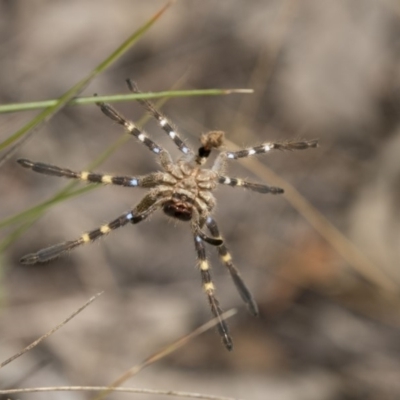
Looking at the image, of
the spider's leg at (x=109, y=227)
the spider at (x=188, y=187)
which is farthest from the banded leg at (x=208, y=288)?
the spider's leg at (x=109, y=227)

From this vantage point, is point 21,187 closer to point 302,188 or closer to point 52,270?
point 52,270

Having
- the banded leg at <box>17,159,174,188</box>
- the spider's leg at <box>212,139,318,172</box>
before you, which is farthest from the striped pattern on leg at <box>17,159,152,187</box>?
the spider's leg at <box>212,139,318,172</box>

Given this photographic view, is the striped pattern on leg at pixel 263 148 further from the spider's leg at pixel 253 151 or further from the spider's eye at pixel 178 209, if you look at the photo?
the spider's eye at pixel 178 209

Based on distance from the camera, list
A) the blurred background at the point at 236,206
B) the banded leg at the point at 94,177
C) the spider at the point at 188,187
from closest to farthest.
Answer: the banded leg at the point at 94,177 < the spider at the point at 188,187 < the blurred background at the point at 236,206

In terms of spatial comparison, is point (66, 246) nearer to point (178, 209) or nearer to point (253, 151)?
point (178, 209)

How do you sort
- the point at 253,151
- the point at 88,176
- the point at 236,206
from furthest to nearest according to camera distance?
the point at 236,206 < the point at 253,151 < the point at 88,176

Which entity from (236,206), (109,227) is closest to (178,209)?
(109,227)

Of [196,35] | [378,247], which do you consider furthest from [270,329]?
[196,35]

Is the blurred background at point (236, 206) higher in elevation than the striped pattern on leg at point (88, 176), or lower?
higher

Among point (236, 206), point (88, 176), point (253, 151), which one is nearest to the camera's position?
point (88, 176)
